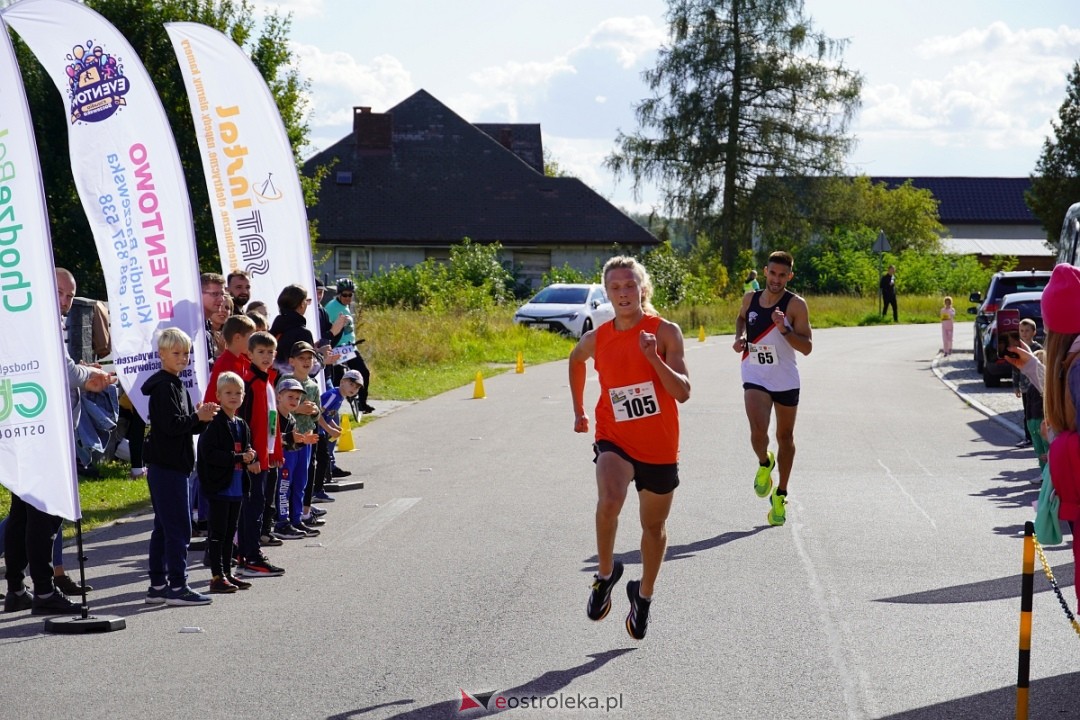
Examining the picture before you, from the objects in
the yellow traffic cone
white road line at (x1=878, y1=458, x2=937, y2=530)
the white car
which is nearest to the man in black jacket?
the white car

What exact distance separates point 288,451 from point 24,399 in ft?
8.31

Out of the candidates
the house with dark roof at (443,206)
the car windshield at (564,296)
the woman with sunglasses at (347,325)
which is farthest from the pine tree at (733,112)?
the woman with sunglasses at (347,325)

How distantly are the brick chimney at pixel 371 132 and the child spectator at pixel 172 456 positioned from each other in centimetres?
5569

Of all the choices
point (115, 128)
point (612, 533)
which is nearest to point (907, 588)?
point (612, 533)

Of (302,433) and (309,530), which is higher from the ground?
(302,433)

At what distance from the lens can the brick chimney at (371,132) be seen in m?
62.7

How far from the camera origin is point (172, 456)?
7922 mm

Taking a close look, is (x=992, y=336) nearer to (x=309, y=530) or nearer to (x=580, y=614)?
(x=309, y=530)

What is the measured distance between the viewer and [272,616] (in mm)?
7500

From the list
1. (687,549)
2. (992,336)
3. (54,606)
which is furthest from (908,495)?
(992,336)

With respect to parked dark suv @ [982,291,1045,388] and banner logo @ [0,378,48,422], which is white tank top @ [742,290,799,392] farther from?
parked dark suv @ [982,291,1045,388]

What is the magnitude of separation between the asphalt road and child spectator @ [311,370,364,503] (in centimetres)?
32

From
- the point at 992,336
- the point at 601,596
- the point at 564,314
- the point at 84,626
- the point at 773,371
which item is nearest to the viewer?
the point at 601,596

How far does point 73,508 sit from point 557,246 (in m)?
51.2
